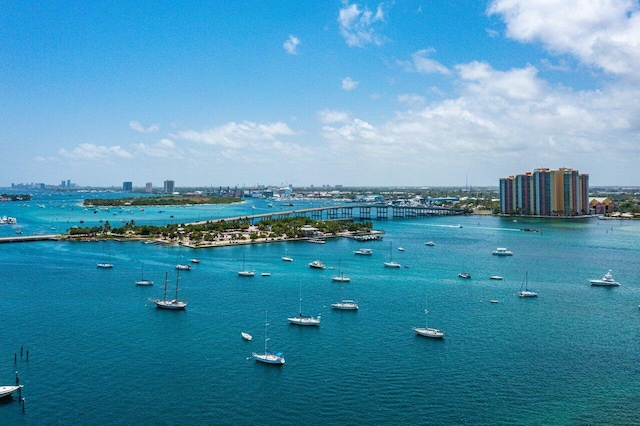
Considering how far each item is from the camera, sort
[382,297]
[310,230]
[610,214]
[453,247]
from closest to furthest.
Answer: [382,297]
[453,247]
[310,230]
[610,214]

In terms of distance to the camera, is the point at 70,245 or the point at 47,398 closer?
the point at 47,398

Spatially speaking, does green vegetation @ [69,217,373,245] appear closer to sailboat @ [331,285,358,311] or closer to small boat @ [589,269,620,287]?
sailboat @ [331,285,358,311]

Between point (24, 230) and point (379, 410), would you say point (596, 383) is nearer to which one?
point (379, 410)

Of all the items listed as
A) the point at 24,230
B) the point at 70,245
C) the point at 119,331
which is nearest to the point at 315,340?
the point at 119,331

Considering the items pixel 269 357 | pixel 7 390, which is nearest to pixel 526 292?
pixel 269 357

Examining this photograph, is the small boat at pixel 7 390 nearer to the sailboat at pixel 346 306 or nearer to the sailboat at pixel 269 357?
the sailboat at pixel 269 357

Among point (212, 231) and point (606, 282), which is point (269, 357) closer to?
point (606, 282)

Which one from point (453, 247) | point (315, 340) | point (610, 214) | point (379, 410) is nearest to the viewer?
point (379, 410)
